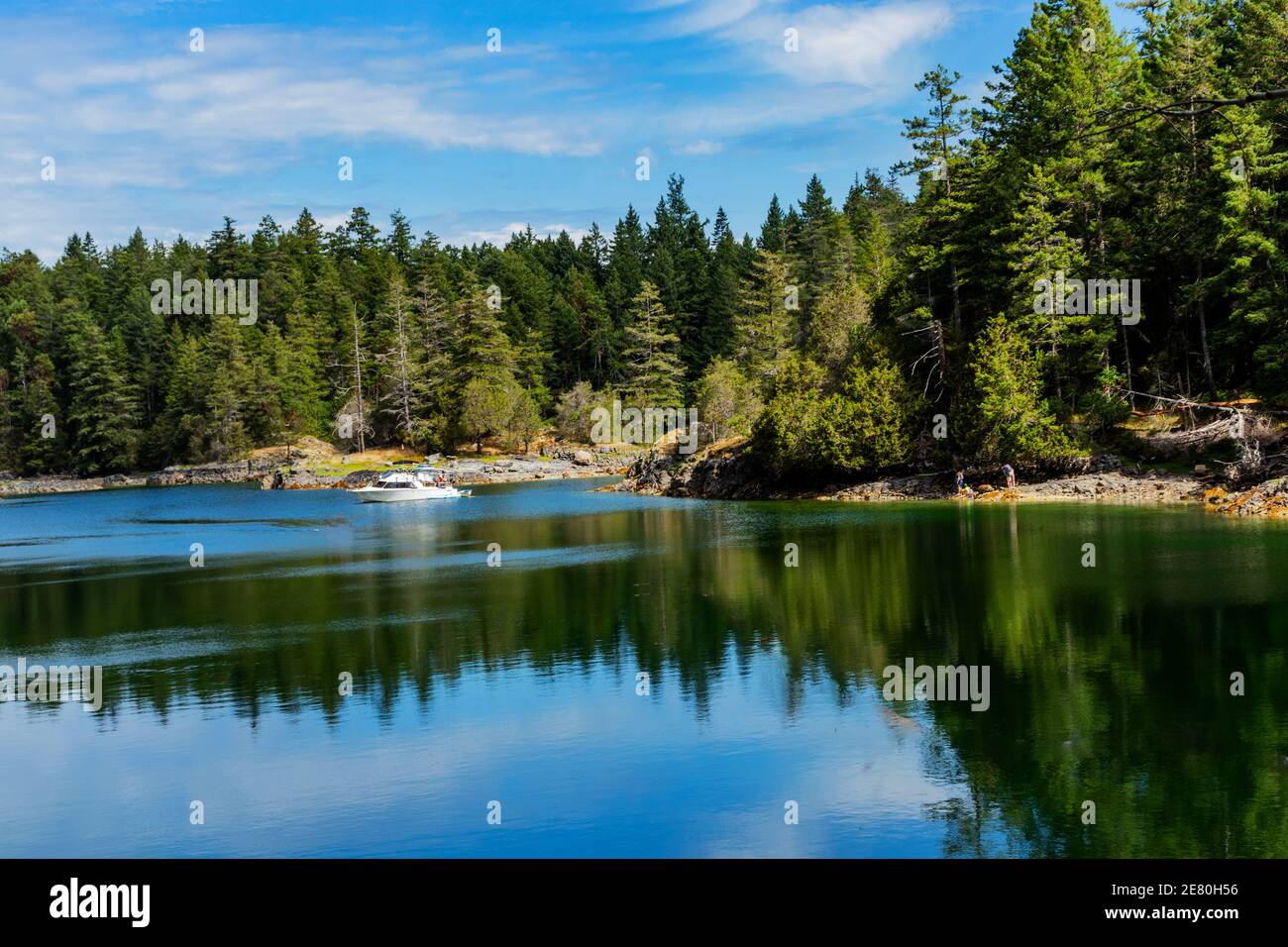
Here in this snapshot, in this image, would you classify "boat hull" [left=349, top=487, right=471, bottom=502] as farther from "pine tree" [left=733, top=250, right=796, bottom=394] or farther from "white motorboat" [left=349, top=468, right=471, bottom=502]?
"pine tree" [left=733, top=250, right=796, bottom=394]

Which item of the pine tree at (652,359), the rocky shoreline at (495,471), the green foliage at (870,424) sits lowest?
the rocky shoreline at (495,471)

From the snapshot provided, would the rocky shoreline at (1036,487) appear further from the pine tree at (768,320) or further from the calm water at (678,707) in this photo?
the pine tree at (768,320)

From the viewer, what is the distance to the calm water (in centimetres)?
1355

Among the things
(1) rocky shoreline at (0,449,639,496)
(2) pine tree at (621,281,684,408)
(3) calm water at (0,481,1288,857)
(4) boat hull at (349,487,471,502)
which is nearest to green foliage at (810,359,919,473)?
(3) calm water at (0,481,1288,857)

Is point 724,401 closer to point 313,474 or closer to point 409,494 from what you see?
point 409,494

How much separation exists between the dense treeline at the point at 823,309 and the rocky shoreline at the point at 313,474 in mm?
4243

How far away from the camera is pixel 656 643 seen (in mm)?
24562

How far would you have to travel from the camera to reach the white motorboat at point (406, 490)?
7775cm

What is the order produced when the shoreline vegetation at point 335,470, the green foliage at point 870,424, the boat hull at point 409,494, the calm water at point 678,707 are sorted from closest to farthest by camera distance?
the calm water at point 678,707, the green foliage at point 870,424, the boat hull at point 409,494, the shoreline vegetation at point 335,470

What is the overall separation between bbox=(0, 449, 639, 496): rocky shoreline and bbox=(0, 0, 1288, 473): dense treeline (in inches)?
167

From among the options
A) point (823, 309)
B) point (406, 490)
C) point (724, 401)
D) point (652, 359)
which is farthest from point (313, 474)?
point (823, 309)

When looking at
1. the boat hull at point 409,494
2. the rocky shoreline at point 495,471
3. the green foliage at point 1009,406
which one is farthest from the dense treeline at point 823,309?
the boat hull at point 409,494

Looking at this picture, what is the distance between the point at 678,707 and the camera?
19297 millimetres
